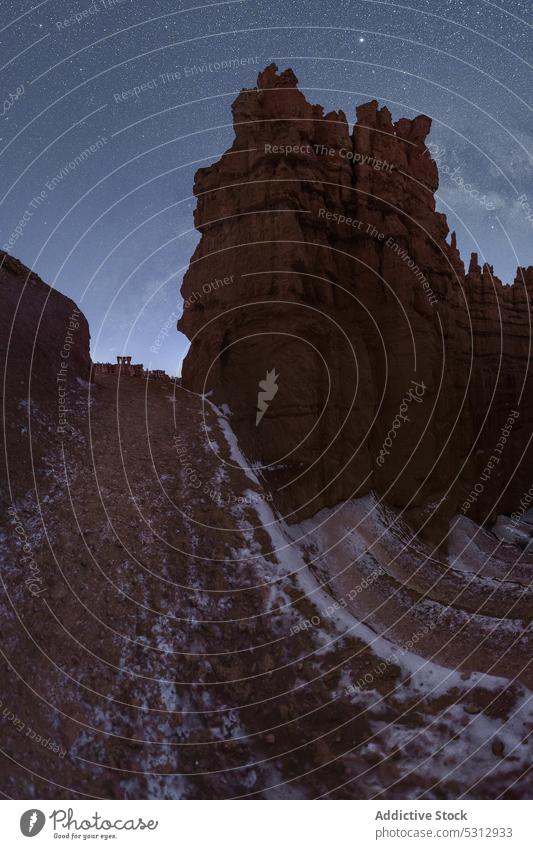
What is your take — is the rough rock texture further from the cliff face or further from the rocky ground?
the cliff face

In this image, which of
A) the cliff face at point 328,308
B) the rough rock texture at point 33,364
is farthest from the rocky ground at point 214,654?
the cliff face at point 328,308

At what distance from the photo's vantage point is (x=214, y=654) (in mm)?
13984

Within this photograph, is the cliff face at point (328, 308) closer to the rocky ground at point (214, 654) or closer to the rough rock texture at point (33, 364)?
the rocky ground at point (214, 654)

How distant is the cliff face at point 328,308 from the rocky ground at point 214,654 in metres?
6.57

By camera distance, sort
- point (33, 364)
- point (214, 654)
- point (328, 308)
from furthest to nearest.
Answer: point (328, 308) → point (33, 364) → point (214, 654)

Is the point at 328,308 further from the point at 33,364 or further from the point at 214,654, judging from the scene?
the point at 214,654

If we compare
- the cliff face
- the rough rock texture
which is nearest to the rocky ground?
the rough rock texture

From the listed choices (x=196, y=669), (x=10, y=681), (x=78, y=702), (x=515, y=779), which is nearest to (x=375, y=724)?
(x=515, y=779)

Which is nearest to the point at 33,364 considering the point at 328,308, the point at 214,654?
the point at 214,654

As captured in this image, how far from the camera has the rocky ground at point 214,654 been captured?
1095 centimetres

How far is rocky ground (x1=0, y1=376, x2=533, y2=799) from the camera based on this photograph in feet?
35.9

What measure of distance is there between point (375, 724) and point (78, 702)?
800 centimetres

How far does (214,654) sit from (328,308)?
21.7m

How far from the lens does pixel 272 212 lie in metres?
27.5
